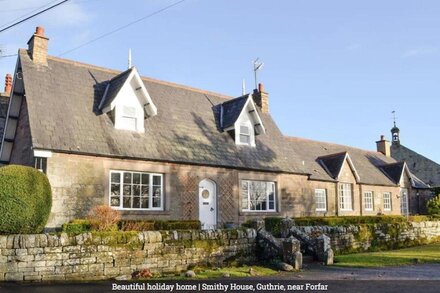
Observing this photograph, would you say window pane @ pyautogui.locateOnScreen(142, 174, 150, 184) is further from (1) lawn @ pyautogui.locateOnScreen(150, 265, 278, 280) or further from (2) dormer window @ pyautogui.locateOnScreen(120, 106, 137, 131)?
(1) lawn @ pyautogui.locateOnScreen(150, 265, 278, 280)

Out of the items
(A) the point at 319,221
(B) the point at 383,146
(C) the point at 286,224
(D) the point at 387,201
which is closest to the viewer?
(C) the point at 286,224

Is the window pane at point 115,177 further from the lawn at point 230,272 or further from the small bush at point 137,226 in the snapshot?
the lawn at point 230,272

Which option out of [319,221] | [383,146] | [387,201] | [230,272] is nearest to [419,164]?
[383,146]

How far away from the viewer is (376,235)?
21.0 m

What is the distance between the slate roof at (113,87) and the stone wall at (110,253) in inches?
342

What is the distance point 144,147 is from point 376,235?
11711 mm

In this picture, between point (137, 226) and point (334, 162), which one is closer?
point (137, 226)

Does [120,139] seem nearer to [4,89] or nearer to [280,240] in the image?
[280,240]

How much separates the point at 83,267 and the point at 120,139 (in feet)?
27.5

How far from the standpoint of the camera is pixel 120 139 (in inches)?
798

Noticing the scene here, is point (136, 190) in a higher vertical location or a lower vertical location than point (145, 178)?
lower

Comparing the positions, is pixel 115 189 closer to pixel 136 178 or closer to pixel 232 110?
pixel 136 178

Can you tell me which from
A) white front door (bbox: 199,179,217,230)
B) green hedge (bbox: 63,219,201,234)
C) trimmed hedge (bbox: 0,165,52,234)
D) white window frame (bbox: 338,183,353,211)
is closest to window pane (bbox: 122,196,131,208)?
green hedge (bbox: 63,219,201,234)

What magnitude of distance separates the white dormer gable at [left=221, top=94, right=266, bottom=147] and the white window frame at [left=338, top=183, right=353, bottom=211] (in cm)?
1107
